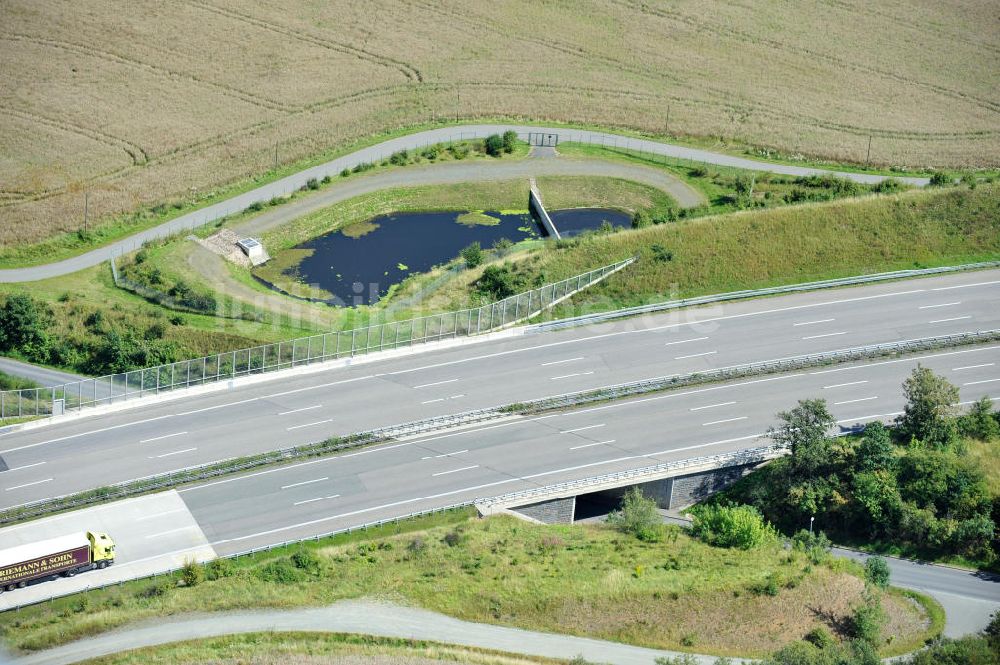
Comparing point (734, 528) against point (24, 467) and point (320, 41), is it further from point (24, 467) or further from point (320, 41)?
point (320, 41)

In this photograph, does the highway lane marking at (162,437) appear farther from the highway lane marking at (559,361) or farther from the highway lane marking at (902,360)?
the highway lane marking at (902,360)

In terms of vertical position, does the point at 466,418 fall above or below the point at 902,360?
below

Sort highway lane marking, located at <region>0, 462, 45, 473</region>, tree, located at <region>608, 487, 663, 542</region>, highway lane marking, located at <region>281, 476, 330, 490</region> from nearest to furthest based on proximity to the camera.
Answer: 1. tree, located at <region>608, 487, 663, 542</region>
2. highway lane marking, located at <region>281, 476, 330, 490</region>
3. highway lane marking, located at <region>0, 462, 45, 473</region>

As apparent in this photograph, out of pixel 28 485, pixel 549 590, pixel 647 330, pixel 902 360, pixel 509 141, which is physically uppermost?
pixel 509 141

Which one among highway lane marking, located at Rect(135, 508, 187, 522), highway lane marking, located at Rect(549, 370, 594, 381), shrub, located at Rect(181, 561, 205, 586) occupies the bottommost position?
shrub, located at Rect(181, 561, 205, 586)

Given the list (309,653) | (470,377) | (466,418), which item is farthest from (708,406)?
(309,653)

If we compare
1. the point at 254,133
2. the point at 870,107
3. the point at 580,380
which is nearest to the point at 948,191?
the point at 870,107

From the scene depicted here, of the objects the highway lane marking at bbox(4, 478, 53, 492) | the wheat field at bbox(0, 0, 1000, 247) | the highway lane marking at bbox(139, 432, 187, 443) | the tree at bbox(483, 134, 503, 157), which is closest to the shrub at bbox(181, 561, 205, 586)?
the highway lane marking at bbox(4, 478, 53, 492)

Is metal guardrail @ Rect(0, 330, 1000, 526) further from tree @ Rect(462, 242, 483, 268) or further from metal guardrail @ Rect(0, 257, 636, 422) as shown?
tree @ Rect(462, 242, 483, 268)
